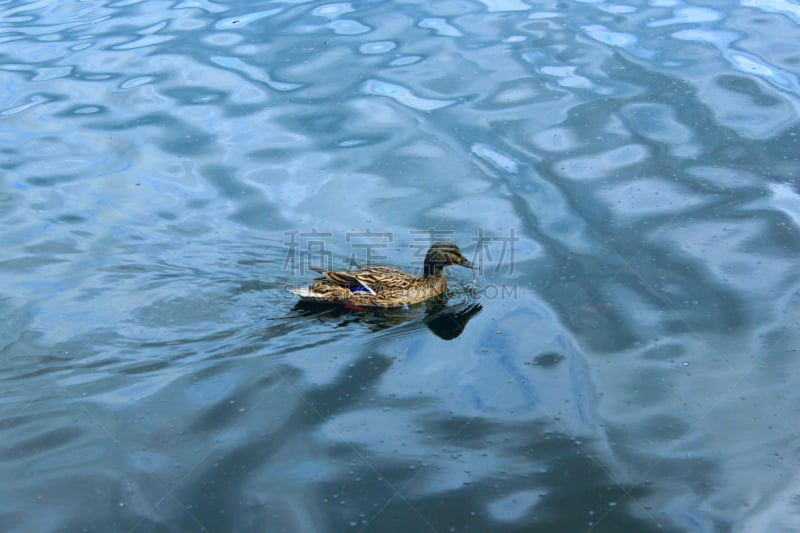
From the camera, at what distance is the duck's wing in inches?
345

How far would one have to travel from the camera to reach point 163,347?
7797 mm

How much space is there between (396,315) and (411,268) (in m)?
0.82

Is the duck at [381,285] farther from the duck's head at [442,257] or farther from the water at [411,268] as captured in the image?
the water at [411,268]

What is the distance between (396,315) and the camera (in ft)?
28.8

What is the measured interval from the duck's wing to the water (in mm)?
278

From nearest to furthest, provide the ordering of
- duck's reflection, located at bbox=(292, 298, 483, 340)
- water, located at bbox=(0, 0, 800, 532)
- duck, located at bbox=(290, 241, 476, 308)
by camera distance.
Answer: water, located at bbox=(0, 0, 800, 532) → duck's reflection, located at bbox=(292, 298, 483, 340) → duck, located at bbox=(290, 241, 476, 308)

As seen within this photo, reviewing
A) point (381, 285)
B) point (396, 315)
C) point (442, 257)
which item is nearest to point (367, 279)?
point (381, 285)

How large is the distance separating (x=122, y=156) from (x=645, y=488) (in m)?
8.02

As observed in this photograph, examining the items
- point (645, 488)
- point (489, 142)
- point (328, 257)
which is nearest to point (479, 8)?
point (489, 142)

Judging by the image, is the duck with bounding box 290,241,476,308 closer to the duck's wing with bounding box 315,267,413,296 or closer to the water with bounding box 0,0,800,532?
the duck's wing with bounding box 315,267,413,296

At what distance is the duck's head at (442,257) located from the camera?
8.77 m

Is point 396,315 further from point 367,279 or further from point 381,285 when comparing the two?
point 367,279

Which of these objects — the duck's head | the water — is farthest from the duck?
the water

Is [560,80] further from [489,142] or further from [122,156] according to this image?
[122,156]
